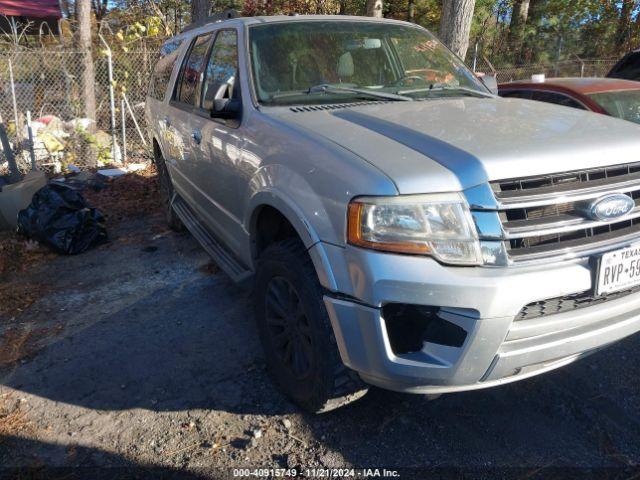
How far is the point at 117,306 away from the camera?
165 inches

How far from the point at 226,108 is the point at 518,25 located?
17221 millimetres

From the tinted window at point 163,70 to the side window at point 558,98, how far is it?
3637 mm

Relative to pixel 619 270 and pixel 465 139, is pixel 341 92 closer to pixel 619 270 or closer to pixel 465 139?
pixel 465 139

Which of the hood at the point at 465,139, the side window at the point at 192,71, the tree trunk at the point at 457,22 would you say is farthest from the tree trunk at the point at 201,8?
the hood at the point at 465,139

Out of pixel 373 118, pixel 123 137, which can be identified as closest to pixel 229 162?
pixel 373 118

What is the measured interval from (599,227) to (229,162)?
2112mm

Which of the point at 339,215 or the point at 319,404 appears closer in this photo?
the point at 339,215

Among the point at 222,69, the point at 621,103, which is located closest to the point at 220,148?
the point at 222,69

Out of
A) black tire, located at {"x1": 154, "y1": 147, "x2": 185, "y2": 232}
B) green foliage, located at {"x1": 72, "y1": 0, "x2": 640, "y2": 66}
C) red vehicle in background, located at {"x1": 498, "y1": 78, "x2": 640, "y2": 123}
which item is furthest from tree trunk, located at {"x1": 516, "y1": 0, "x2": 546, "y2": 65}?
black tire, located at {"x1": 154, "y1": 147, "x2": 185, "y2": 232}

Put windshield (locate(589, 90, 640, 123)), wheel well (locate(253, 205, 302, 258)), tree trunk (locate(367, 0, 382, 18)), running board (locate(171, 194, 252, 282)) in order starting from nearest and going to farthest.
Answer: wheel well (locate(253, 205, 302, 258)) < running board (locate(171, 194, 252, 282)) < windshield (locate(589, 90, 640, 123)) < tree trunk (locate(367, 0, 382, 18))

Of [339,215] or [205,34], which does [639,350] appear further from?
[205,34]

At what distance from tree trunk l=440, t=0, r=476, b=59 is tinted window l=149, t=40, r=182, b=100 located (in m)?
4.07

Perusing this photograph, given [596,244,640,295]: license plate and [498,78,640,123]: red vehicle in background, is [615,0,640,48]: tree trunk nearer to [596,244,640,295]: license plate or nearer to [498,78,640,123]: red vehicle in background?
[498,78,640,123]: red vehicle in background

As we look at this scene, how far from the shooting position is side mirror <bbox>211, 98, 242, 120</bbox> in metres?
3.26
